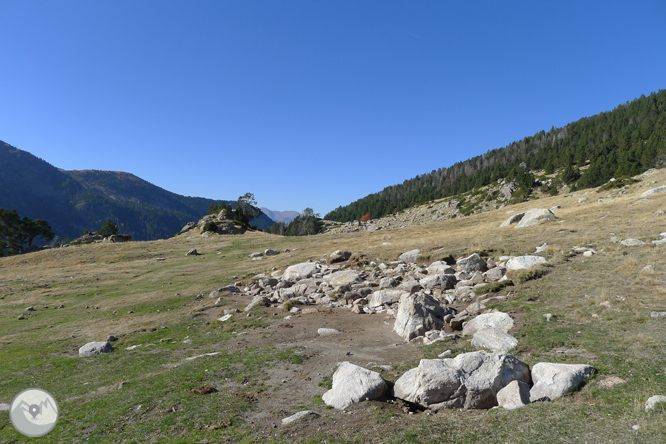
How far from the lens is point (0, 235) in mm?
95750

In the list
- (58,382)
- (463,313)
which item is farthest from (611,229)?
(58,382)

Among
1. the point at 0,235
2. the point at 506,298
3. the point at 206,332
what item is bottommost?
the point at 206,332

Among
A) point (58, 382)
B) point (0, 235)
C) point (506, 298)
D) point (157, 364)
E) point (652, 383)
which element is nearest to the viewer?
point (652, 383)

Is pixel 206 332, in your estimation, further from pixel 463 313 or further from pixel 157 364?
pixel 463 313

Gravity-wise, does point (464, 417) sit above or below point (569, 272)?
below

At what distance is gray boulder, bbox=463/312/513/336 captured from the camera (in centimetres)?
1619

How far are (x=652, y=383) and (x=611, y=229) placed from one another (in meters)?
25.5

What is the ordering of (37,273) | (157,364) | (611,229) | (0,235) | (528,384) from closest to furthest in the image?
(528,384), (157,364), (611,229), (37,273), (0,235)

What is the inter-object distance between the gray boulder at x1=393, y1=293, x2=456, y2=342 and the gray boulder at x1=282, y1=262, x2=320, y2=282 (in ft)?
58.4

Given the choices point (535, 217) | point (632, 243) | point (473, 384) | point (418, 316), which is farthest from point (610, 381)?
point (535, 217)

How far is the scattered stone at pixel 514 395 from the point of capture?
32.0 feet

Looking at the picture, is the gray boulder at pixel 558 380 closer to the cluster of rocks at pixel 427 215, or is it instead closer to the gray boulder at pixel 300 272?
the gray boulder at pixel 300 272

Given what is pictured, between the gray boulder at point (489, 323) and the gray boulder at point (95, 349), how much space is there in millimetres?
24156

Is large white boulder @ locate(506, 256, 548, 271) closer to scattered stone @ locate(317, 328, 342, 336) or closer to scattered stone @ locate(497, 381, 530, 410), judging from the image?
scattered stone @ locate(317, 328, 342, 336)
